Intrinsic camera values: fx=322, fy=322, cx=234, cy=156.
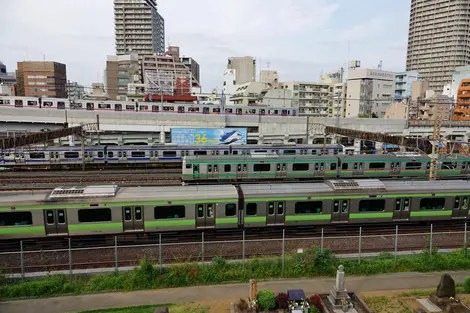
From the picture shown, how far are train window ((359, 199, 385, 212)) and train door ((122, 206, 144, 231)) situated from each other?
11.1m

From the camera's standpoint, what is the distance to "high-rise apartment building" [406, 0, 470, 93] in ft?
345

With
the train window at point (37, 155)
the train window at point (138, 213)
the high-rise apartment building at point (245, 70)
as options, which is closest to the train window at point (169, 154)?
the train window at point (37, 155)

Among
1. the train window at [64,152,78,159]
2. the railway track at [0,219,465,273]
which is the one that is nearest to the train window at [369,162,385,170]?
the railway track at [0,219,465,273]

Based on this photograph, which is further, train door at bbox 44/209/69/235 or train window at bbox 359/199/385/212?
train window at bbox 359/199/385/212

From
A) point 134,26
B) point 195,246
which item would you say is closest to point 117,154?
point 195,246

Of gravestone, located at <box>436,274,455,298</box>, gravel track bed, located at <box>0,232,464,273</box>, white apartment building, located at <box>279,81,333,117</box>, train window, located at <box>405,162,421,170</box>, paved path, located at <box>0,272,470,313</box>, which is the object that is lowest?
gravel track bed, located at <box>0,232,464,273</box>

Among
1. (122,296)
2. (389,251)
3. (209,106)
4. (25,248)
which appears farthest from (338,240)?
(209,106)

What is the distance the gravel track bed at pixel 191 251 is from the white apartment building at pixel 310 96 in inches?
2615

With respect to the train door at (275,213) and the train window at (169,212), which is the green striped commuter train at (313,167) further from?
the train window at (169,212)

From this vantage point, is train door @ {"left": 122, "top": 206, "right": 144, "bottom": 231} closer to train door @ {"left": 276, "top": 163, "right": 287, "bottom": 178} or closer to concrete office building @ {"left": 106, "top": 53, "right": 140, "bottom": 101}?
train door @ {"left": 276, "top": 163, "right": 287, "bottom": 178}

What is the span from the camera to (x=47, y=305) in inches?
412

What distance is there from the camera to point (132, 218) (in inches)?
587

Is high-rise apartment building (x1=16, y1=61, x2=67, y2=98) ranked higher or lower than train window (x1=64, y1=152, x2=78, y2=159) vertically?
higher

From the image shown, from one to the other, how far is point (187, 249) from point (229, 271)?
3.47 metres
